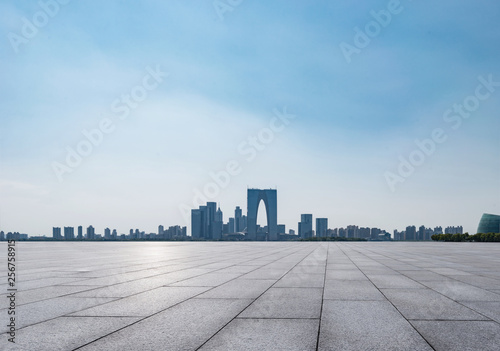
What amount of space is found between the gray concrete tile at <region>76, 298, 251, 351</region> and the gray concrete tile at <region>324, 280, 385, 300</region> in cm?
288

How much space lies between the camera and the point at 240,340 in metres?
6.34

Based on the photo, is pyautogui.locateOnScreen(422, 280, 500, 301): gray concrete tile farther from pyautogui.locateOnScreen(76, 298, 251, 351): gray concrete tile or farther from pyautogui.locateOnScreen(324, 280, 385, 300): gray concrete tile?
pyautogui.locateOnScreen(76, 298, 251, 351): gray concrete tile

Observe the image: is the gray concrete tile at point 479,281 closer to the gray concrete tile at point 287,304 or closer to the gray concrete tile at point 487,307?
the gray concrete tile at point 487,307

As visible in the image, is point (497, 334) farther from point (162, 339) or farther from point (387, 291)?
point (162, 339)

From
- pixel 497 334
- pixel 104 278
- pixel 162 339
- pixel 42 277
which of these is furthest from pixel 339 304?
pixel 42 277

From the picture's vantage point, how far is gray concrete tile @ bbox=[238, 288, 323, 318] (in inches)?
324

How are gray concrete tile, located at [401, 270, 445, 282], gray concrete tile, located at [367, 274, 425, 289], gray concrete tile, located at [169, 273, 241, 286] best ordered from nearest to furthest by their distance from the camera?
gray concrete tile, located at [367, 274, 425, 289], gray concrete tile, located at [169, 273, 241, 286], gray concrete tile, located at [401, 270, 445, 282]

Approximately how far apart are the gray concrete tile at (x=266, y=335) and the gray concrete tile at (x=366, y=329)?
10.5 inches

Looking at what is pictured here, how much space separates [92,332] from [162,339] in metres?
1.40

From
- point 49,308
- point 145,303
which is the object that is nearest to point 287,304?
point 145,303

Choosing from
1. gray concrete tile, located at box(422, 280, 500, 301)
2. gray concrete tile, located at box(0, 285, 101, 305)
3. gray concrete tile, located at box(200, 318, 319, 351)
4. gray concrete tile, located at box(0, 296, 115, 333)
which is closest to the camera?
gray concrete tile, located at box(200, 318, 319, 351)

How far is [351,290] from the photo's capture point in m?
11.5

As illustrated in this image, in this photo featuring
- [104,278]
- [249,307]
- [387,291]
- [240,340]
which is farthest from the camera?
[104,278]

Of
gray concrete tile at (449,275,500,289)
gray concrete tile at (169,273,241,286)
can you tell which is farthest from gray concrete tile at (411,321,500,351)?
gray concrete tile at (169,273,241,286)
